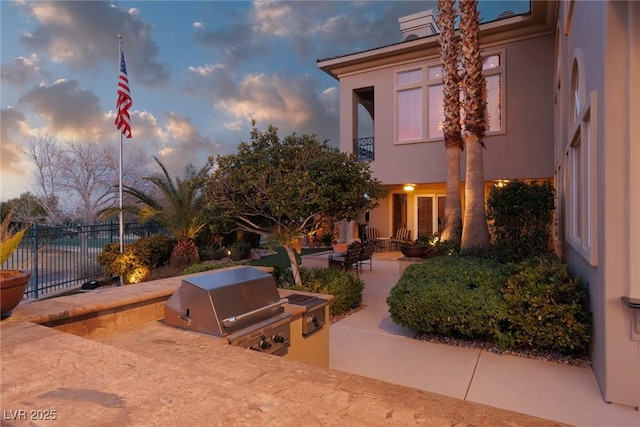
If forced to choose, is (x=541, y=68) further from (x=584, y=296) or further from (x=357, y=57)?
(x=584, y=296)

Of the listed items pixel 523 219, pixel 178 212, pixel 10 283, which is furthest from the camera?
pixel 178 212

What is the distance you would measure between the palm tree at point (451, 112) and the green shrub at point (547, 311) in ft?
18.1

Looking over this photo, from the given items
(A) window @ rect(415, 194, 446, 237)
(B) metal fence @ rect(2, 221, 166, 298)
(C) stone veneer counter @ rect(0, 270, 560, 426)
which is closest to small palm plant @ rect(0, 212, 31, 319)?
(C) stone veneer counter @ rect(0, 270, 560, 426)

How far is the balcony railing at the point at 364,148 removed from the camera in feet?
53.4

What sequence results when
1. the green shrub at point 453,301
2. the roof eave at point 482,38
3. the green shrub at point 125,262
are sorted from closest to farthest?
1. the green shrub at point 453,301
2. the green shrub at point 125,262
3. the roof eave at point 482,38

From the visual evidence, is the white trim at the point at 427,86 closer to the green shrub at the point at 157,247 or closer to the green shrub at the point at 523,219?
the green shrub at the point at 523,219

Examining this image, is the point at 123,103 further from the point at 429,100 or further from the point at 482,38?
the point at 482,38

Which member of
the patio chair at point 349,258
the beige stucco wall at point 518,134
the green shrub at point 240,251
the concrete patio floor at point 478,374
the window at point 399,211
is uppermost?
the beige stucco wall at point 518,134

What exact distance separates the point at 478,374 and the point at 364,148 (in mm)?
12902

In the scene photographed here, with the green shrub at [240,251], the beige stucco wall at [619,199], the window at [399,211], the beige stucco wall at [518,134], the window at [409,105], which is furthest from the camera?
the window at [399,211]

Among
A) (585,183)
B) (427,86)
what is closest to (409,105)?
(427,86)

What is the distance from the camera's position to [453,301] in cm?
534

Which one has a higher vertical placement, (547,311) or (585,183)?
(585,183)

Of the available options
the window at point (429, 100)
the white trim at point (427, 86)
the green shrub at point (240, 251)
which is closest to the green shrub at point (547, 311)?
the white trim at point (427, 86)
